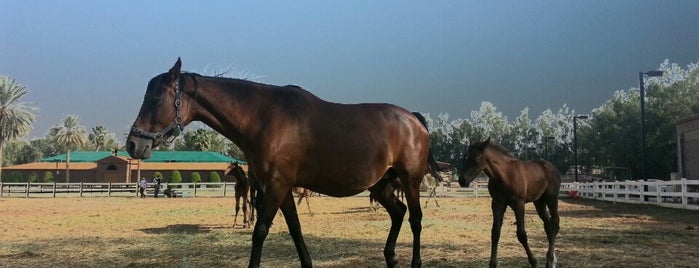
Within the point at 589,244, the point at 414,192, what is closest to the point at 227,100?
the point at 414,192

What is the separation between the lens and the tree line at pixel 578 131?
49.8m

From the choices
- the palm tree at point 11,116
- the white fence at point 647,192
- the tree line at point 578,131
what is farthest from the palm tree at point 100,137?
the white fence at point 647,192

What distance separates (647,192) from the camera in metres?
24.2

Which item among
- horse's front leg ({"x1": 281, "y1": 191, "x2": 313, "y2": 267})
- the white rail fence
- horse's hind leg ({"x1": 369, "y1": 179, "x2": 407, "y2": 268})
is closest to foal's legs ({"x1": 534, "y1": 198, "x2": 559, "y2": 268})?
horse's hind leg ({"x1": 369, "y1": 179, "x2": 407, "y2": 268})

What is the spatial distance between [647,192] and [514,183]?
20.4 metres

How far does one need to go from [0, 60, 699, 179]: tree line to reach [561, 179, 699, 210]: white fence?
8301 mm

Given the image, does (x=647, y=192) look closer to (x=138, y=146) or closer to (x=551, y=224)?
(x=551, y=224)

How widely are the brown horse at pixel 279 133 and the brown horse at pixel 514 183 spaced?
2.77 metres

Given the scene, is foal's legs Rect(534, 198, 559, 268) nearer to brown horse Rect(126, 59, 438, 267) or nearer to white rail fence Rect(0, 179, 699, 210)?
brown horse Rect(126, 59, 438, 267)

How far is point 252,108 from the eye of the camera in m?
4.95

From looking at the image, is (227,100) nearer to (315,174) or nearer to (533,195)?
(315,174)

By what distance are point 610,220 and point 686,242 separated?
6.31 metres

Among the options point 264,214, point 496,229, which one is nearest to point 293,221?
point 264,214

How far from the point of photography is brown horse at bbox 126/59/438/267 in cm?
466
